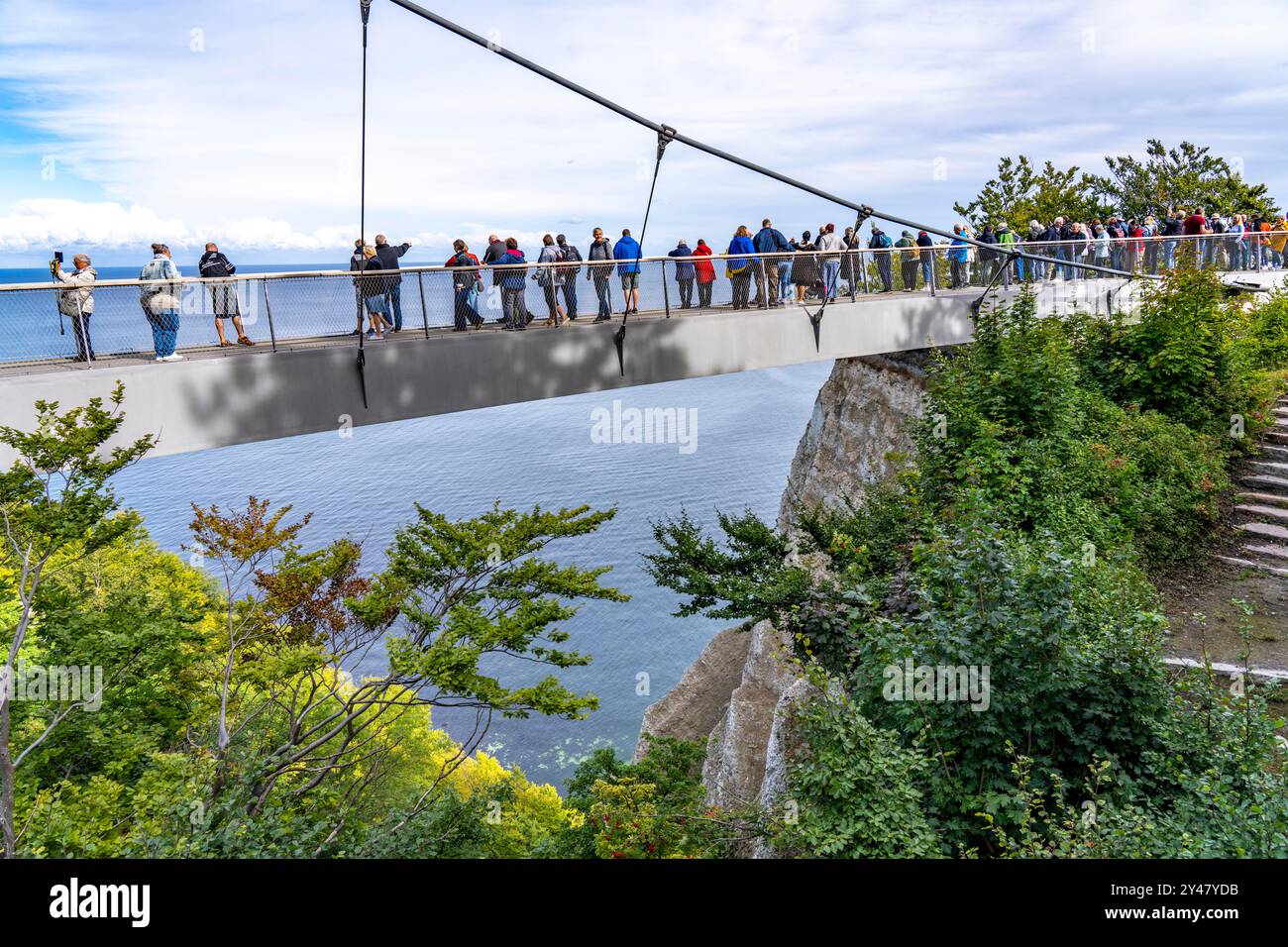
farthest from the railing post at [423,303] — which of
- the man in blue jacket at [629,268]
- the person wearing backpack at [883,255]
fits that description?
the person wearing backpack at [883,255]

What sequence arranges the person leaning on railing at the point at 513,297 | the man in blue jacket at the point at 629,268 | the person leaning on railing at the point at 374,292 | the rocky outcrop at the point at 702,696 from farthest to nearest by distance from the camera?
the rocky outcrop at the point at 702,696
the man in blue jacket at the point at 629,268
the person leaning on railing at the point at 513,297
the person leaning on railing at the point at 374,292

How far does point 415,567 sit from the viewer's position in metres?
14.9

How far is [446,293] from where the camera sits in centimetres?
1280

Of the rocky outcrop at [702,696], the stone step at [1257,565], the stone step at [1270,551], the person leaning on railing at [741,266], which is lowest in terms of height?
the rocky outcrop at [702,696]

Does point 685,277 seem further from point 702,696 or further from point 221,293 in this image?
point 702,696

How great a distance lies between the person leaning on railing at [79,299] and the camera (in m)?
9.62

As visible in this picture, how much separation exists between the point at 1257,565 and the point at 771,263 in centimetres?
890

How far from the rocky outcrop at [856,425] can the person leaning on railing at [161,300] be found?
14470mm

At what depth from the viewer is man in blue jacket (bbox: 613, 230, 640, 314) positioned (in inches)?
552

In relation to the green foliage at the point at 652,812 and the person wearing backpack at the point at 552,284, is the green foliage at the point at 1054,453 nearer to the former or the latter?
the green foliage at the point at 652,812

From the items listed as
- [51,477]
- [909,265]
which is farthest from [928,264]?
[51,477]
